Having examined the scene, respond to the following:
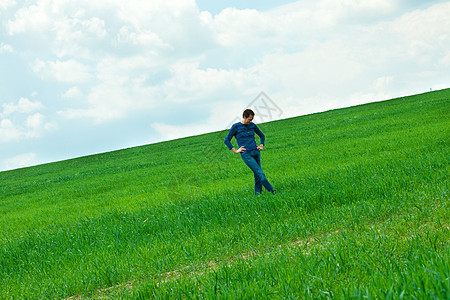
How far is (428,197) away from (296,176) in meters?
4.47

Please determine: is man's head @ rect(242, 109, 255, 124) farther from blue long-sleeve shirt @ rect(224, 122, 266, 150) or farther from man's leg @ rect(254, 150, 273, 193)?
man's leg @ rect(254, 150, 273, 193)

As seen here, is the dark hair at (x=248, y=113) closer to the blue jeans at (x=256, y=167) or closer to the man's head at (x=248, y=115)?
the man's head at (x=248, y=115)

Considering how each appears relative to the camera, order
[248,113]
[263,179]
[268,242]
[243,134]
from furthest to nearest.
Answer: [243,134]
[263,179]
[248,113]
[268,242]

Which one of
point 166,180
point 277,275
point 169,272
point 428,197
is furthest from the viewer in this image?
point 166,180

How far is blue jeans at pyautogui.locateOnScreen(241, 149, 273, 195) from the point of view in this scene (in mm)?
A: 9000

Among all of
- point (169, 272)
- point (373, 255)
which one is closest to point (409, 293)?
point (373, 255)

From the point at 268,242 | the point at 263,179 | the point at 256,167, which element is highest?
the point at 256,167

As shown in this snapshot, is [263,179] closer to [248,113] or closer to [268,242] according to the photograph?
[248,113]

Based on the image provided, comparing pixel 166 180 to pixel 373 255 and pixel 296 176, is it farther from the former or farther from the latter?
pixel 373 255

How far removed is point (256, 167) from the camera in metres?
9.03

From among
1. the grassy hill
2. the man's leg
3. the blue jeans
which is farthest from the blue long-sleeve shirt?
the grassy hill

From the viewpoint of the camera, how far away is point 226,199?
→ 8.80m

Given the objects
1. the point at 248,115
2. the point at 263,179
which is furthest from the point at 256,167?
the point at 248,115

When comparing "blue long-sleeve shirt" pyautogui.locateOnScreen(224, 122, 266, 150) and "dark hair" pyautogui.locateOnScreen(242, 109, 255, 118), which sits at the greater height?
"dark hair" pyautogui.locateOnScreen(242, 109, 255, 118)
